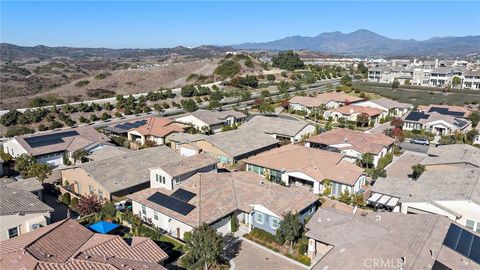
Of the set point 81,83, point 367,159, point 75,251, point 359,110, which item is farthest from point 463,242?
point 81,83

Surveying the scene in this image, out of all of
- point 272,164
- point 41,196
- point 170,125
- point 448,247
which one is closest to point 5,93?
point 170,125

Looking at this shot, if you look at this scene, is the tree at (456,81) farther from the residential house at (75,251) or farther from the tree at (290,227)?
the residential house at (75,251)

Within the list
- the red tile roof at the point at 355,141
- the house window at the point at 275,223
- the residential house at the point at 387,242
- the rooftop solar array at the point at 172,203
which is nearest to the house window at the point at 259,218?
the house window at the point at 275,223

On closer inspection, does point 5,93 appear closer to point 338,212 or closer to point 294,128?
point 294,128

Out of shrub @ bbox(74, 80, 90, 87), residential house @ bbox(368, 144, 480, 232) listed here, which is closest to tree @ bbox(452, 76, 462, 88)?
residential house @ bbox(368, 144, 480, 232)

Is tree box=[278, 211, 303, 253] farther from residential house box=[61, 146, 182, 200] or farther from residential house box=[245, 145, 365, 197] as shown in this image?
residential house box=[61, 146, 182, 200]
